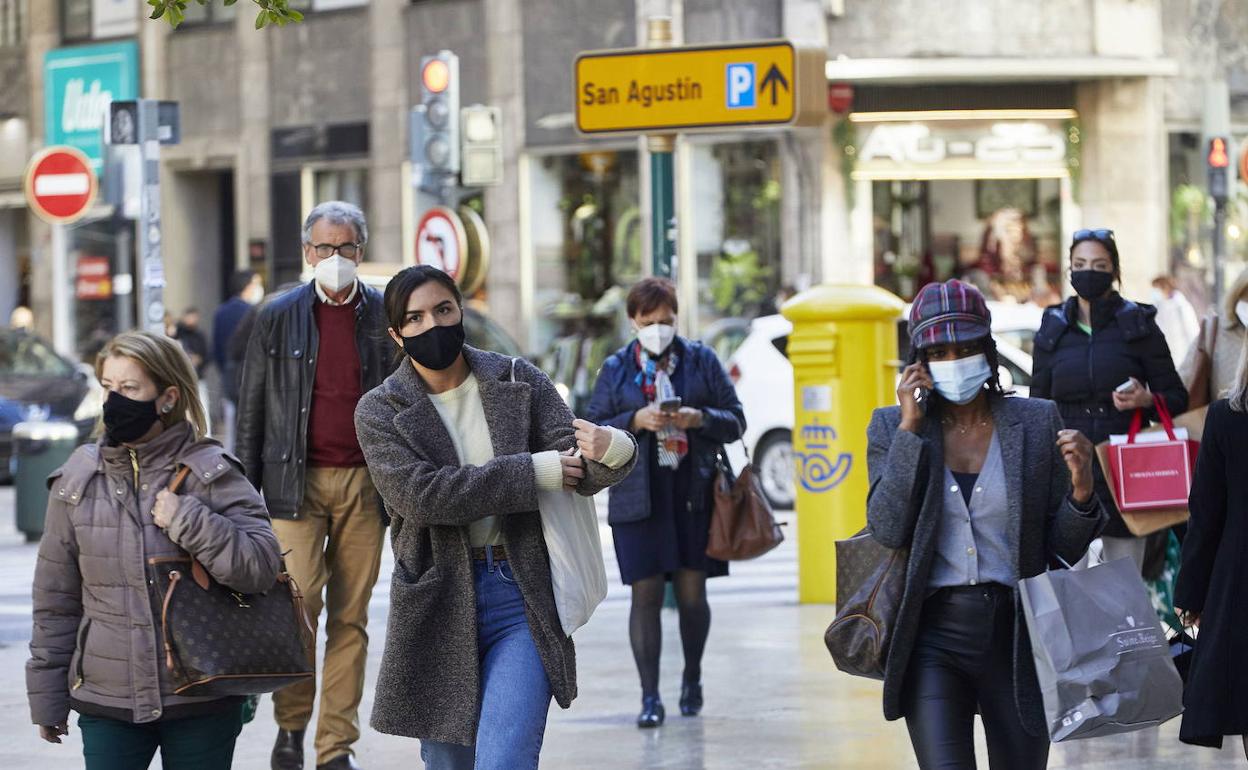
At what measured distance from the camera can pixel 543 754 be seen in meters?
8.17

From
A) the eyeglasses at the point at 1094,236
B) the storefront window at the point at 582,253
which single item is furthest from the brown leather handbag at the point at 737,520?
the storefront window at the point at 582,253

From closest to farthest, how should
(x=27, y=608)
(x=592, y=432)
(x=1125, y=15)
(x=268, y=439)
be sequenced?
(x=592, y=432) < (x=268, y=439) < (x=27, y=608) < (x=1125, y=15)

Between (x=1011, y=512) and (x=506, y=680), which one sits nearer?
(x=506, y=680)

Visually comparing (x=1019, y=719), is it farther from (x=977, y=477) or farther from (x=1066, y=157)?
(x=1066, y=157)

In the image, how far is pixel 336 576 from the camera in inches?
307

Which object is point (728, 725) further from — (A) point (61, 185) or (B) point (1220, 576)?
(A) point (61, 185)

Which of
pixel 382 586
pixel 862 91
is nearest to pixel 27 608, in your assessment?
pixel 382 586

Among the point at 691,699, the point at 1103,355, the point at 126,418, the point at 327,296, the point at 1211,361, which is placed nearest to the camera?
the point at 126,418

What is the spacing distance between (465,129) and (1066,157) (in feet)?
33.5

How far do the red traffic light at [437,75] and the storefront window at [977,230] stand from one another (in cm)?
909

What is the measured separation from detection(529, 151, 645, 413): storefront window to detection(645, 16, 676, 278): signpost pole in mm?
12641

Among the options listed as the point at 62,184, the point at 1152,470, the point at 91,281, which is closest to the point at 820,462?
the point at 1152,470

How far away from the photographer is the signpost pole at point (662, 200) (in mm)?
12203

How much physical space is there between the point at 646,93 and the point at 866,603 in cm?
666
